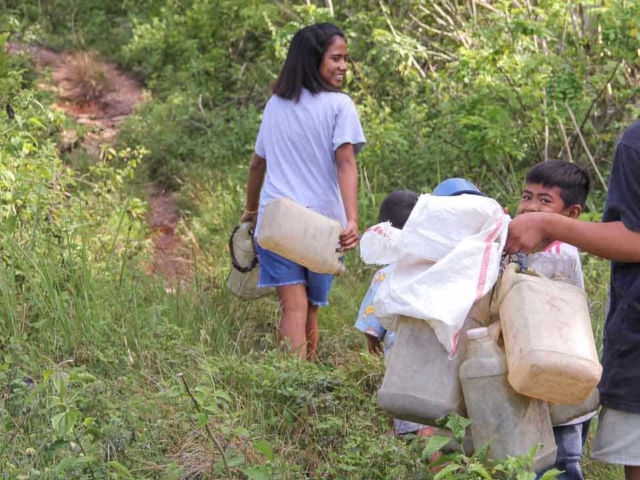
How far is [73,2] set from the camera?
1476 cm

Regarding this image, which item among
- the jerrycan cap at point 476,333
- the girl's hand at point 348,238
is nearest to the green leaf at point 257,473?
→ the jerrycan cap at point 476,333

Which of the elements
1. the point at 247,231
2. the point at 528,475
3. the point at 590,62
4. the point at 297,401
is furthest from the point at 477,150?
the point at 528,475

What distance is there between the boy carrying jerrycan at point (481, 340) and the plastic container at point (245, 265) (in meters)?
2.55

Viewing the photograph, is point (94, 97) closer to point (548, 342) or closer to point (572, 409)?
point (572, 409)

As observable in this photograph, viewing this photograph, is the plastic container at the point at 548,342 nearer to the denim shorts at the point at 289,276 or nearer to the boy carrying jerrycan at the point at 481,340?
the boy carrying jerrycan at the point at 481,340

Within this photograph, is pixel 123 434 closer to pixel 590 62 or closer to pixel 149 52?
pixel 590 62

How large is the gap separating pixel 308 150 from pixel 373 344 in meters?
1.05

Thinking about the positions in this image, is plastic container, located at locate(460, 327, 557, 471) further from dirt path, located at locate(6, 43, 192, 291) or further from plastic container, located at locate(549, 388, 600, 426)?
dirt path, located at locate(6, 43, 192, 291)

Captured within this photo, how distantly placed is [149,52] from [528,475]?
10673mm

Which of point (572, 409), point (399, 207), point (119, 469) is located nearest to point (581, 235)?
point (572, 409)

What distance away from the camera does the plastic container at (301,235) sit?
15.5 ft

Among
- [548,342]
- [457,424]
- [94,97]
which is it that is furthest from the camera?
[94,97]

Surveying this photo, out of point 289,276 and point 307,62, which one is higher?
point 307,62

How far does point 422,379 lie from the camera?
2869 millimetres
